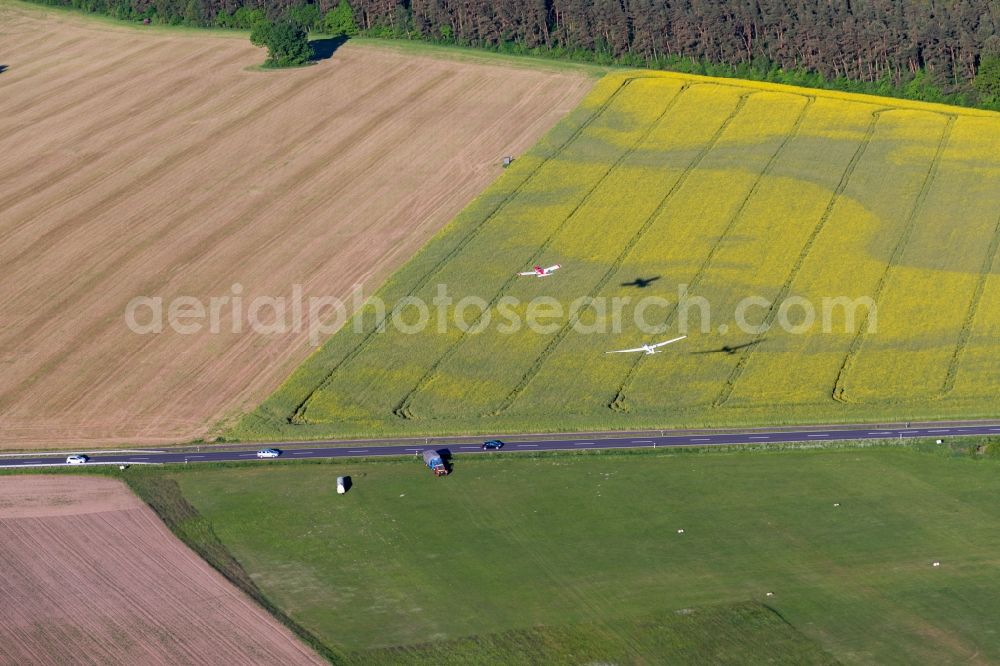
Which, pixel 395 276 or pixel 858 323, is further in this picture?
pixel 395 276

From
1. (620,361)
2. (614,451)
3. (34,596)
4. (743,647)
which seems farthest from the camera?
(620,361)

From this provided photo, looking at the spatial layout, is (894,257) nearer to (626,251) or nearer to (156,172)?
(626,251)

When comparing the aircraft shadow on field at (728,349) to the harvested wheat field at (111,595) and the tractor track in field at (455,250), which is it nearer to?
the tractor track in field at (455,250)

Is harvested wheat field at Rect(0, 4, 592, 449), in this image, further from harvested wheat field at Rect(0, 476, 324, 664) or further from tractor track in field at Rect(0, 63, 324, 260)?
harvested wheat field at Rect(0, 476, 324, 664)

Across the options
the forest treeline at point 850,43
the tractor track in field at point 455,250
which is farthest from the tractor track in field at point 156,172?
the forest treeline at point 850,43

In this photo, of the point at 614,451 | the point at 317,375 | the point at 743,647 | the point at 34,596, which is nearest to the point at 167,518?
the point at 34,596

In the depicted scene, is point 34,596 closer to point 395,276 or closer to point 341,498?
point 341,498
